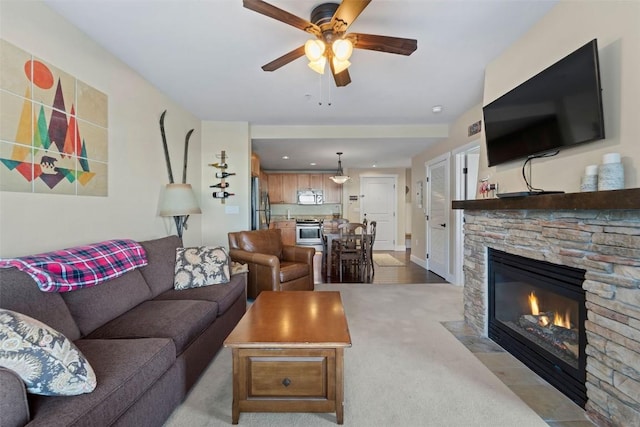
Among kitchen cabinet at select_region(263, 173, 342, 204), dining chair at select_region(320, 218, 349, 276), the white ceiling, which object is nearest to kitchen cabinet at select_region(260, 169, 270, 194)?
→ kitchen cabinet at select_region(263, 173, 342, 204)

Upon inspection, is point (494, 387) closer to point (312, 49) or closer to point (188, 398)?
point (188, 398)

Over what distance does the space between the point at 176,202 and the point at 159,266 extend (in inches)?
31.9

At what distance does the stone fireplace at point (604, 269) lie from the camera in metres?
1.31

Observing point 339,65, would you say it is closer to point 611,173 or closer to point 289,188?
point 611,173

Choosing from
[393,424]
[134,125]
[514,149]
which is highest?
[134,125]

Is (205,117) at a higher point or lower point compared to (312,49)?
higher

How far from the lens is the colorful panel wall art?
160 centimetres

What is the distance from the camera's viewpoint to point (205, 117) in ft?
13.2

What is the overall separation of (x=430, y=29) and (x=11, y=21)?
2.59m

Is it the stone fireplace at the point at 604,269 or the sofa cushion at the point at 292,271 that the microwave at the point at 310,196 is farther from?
the stone fireplace at the point at 604,269

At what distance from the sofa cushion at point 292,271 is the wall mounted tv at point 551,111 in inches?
93.8

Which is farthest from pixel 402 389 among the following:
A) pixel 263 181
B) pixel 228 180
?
pixel 263 181

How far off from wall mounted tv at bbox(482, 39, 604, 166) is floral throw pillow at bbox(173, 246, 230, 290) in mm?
2578

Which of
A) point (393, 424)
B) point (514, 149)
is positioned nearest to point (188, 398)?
point (393, 424)
